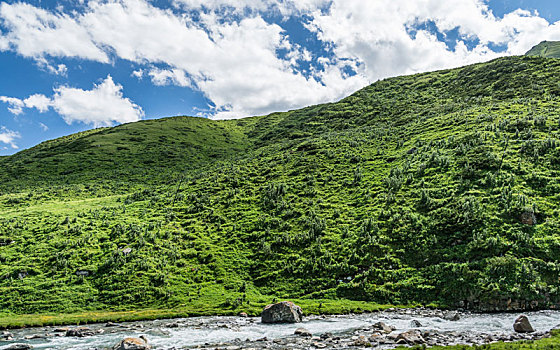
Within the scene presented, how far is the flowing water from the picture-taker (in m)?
28.4

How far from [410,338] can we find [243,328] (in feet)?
56.2

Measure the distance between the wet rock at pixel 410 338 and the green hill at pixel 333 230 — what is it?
14677 millimetres

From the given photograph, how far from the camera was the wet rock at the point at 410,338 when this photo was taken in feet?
83.8

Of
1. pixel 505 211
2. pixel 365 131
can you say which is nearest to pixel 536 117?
pixel 505 211

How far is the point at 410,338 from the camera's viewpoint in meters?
26.0

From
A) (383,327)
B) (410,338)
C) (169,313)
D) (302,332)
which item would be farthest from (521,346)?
(169,313)

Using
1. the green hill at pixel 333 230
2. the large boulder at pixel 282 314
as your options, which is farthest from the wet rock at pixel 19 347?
the large boulder at pixel 282 314

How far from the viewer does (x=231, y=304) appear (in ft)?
143

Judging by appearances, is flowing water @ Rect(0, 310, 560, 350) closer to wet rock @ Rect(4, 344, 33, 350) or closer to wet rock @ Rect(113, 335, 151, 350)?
wet rock @ Rect(4, 344, 33, 350)

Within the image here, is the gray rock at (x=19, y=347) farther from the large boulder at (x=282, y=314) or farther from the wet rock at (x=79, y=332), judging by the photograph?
the large boulder at (x=282, y=314)

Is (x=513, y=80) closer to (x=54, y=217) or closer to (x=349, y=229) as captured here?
(x=349, y=229)

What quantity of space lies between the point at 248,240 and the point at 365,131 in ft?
266

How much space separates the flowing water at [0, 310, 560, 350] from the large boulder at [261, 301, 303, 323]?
121cm

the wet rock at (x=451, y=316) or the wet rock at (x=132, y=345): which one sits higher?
the wet rock at (x=132, y=345)
